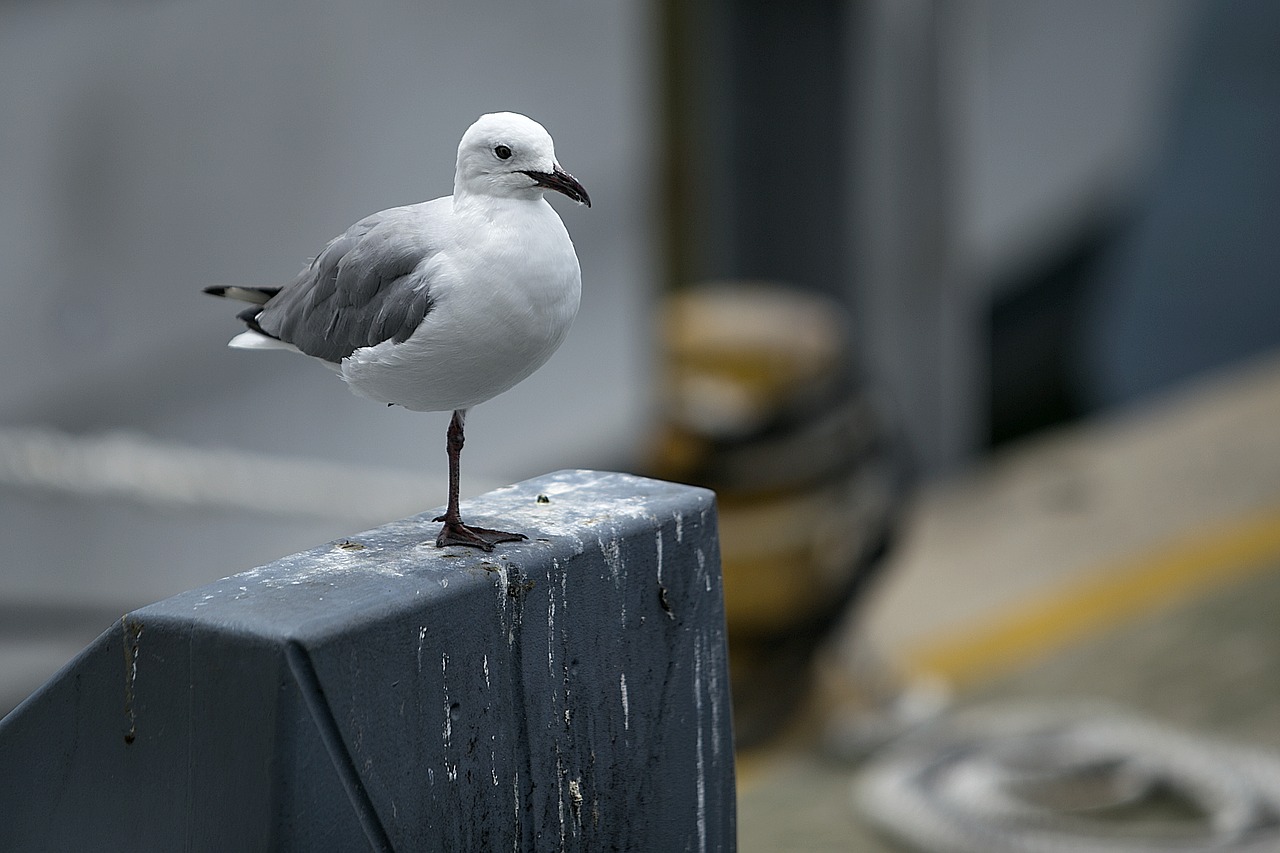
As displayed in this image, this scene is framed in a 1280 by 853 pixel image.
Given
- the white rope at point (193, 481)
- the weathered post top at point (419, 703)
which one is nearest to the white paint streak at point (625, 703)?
the weathered post top at point (419, 703)

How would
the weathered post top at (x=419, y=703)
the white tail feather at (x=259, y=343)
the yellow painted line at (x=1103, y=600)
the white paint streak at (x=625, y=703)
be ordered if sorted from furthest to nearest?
the yellow painted line at (x=1103, y=600) < the white paint streak at (x=625, y=703) < the white tail feather at (x=259, y=343) < the weathered post top at (x=419, y=703)

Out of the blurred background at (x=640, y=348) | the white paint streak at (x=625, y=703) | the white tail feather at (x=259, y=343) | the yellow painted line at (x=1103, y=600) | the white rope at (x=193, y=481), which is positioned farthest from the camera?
the yellow painted line at (x=1103, y=600)

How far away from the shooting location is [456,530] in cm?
187

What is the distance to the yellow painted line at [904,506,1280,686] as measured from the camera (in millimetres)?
6332

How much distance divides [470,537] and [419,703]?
22cm

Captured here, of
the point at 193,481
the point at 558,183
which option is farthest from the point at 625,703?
the point at 193,481

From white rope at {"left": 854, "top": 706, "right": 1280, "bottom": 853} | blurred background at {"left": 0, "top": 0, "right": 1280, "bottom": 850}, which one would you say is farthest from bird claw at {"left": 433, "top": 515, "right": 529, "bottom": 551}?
white rope at {"left": 854, "top": 706, "right": 1280, "bottom": 853}

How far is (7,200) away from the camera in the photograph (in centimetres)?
458

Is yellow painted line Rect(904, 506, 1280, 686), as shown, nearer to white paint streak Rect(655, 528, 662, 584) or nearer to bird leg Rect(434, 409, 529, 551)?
white paint streak Rect(655, 528, 662, 584)

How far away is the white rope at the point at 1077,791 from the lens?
4754mm

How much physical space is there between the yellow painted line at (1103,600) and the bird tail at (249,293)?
4730 millimetres

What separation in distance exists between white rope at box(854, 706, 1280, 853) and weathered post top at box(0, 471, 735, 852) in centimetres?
299

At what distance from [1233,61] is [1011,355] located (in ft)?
12.5

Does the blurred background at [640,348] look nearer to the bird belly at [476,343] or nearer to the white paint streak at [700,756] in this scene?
the white paint streak at [700,756]
